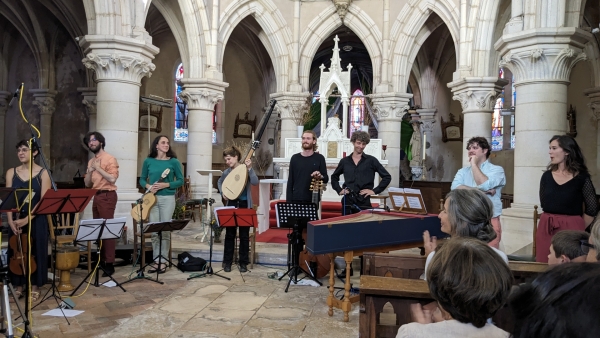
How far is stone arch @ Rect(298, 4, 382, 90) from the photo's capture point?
13773 millimetres

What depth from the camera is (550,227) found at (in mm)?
3986

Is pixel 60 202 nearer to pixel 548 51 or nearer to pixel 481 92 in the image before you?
pixel 548 51

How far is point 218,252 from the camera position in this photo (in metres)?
6.86

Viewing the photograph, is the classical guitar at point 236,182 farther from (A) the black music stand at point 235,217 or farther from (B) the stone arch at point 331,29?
(B) the stone arch at point 331,29

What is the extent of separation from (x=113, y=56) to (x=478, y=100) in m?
7.31

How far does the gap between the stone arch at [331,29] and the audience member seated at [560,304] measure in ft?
43.5

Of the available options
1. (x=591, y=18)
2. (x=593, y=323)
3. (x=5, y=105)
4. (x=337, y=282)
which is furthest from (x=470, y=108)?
(x=5, y=105)

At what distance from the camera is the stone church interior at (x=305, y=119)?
3945 millimetres

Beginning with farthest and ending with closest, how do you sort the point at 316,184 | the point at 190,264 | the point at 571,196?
1. the point at 190,264
2. the point at 316,184
3. the point at 571,196

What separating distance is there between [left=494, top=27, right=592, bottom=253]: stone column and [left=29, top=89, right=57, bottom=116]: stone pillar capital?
13.2 metres

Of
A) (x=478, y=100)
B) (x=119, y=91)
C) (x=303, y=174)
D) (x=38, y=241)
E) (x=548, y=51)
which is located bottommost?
(x=38, y=241)

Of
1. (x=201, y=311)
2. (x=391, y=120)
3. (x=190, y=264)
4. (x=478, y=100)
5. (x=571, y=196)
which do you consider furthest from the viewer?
(x=391, y=120)

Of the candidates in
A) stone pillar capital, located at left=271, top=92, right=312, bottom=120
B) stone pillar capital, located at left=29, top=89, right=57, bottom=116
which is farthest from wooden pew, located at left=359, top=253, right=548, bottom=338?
stone pillar capital, located at left=29, top=89, right=57, bottom=116

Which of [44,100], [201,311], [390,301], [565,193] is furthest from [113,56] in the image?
[44,100]
